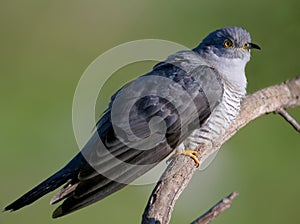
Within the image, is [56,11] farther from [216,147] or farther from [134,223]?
[216,147]

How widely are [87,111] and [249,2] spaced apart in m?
3.10

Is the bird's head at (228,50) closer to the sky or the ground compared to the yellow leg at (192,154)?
closer to the sky

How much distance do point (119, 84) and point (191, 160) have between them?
3.06 m

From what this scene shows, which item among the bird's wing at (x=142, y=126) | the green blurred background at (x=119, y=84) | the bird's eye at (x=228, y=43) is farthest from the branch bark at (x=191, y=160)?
the green blurred background at (x=119, y=84)

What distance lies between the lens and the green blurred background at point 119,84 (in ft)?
17.4

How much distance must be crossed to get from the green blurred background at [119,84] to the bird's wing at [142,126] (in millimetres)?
1538

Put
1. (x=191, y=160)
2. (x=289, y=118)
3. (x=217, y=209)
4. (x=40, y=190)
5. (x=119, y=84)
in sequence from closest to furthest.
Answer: (x=217, y=209) < (x=40, y=190) < (x=191, y=160) < (x=289, y=118) < (x=119, y=84)

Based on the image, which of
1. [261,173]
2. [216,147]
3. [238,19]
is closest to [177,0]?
[238,19]

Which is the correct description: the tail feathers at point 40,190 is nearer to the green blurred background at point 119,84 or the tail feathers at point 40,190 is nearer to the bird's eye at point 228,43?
the bird's eye at point 228,43

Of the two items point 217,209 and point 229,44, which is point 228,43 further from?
point 217,209

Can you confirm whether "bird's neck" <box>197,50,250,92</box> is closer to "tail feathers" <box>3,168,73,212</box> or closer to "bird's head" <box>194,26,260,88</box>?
"bird's head" <box>194,26,260,88</box>

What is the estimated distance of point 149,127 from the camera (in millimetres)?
3652

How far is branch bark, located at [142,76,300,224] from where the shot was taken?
10.5 feet

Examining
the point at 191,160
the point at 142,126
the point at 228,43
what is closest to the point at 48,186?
the point at 142,126
